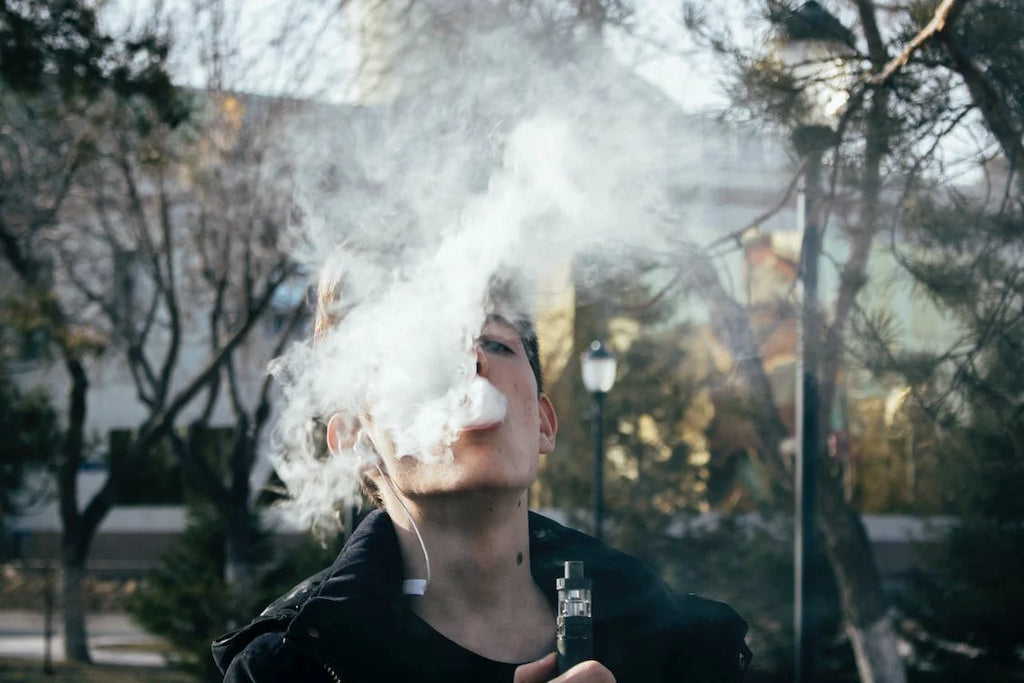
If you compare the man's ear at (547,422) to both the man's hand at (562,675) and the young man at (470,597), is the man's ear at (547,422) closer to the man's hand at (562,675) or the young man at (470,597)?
the young man at (470,597)

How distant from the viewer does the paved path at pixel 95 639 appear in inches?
704

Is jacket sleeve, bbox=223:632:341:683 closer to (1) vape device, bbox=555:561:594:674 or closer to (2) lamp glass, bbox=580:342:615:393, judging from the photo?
(1) vape device, bbox=555:561:594:674

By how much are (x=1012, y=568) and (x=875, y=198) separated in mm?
7437

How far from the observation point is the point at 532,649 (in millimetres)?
2182

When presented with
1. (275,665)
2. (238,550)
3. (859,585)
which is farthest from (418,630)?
(238,550)

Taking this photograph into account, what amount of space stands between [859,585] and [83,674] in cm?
1021

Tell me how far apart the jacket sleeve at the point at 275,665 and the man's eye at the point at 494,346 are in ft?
1.99

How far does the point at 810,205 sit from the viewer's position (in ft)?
20.4

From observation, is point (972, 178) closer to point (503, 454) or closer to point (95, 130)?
point (503, 454)

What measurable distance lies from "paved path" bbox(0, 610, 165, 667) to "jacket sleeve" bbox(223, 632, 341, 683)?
14.0 m

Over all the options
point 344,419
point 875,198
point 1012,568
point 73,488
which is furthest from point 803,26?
point 73,488

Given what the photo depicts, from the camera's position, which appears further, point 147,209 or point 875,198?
point 147,209

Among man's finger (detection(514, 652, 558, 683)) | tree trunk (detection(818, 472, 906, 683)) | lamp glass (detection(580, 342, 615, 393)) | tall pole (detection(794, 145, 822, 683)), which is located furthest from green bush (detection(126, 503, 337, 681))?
man's finger (detection(514, 652, 558, 683))

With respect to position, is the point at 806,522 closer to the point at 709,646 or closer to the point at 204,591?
the point at 709,646
